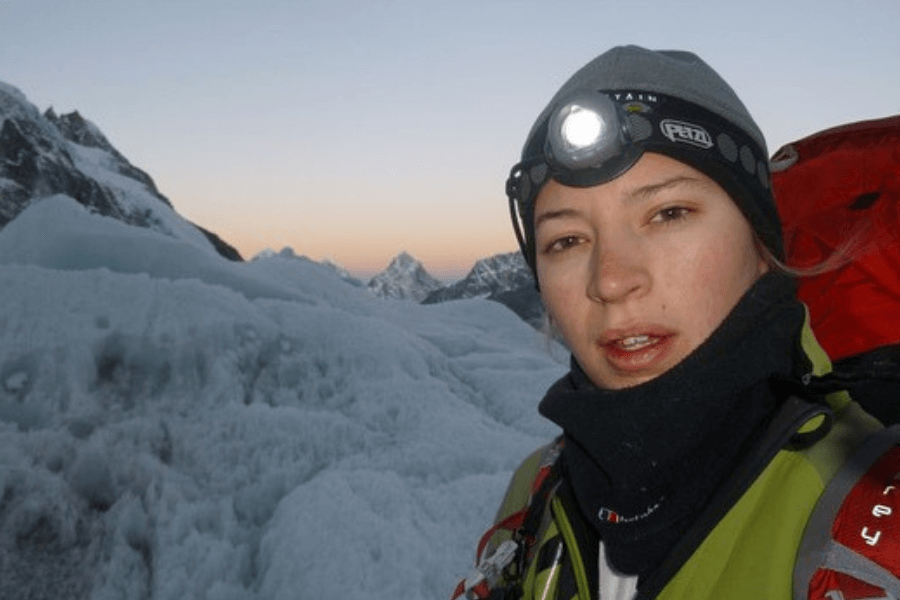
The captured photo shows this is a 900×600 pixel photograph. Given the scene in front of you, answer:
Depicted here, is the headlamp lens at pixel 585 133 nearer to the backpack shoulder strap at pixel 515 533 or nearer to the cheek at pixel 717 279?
the cheek at pixel 717 279

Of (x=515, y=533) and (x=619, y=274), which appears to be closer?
(x=619, y=274)

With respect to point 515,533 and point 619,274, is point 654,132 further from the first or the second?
point 515,533

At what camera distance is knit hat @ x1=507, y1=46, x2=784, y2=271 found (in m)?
1.85

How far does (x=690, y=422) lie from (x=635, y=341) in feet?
0.74

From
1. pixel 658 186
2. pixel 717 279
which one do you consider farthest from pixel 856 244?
pixel 658 186

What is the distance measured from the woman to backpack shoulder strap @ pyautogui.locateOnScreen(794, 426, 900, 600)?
12 cm

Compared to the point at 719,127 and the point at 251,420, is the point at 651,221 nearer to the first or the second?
the point at 719,127

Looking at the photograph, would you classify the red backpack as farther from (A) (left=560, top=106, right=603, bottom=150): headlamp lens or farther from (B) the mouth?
(A) (left=560, top=106, right=603, bottom=150): headlamp lens

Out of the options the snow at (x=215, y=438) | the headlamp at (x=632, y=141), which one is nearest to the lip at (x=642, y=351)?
the headlamp at (x=632, y=141)

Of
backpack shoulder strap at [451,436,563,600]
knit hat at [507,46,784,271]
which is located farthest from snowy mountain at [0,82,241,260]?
knit hat at [507,46,784,271]

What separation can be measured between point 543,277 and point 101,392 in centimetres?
575

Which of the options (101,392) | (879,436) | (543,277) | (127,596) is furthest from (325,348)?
(879,436)

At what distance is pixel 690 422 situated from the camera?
173 cm

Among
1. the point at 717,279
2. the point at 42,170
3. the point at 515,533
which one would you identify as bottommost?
the point at 515,533
